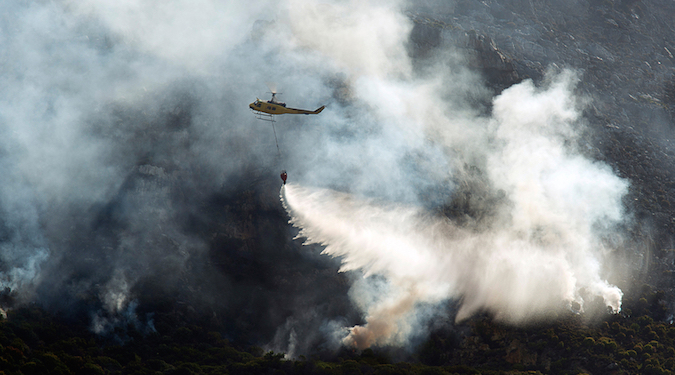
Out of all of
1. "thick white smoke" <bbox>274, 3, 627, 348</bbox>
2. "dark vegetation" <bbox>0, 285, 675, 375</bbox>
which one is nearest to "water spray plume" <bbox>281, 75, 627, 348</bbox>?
"thick white smoke" <bbox>274, 3, 627, 348</bbox>

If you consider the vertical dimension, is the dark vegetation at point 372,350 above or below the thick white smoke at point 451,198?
below

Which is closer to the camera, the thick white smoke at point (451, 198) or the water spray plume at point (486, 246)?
the water spray plume at point (486, 246)

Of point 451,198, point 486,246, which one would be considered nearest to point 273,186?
point 451,198

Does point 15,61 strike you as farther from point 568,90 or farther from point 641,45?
point 641,45

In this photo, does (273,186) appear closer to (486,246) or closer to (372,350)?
(372,350)

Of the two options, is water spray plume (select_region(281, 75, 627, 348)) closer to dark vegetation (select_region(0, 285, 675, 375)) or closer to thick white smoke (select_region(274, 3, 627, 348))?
thick white smoke (select_region(274, 3, 627, 348))

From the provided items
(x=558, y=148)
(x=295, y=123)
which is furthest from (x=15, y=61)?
(x=558, y=148)

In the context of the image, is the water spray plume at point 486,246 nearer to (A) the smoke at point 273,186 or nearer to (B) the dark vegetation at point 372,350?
(A) the smoke at point 273,186

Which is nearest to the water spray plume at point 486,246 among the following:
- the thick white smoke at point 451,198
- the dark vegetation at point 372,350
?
the thick white smoke at point 451,198
